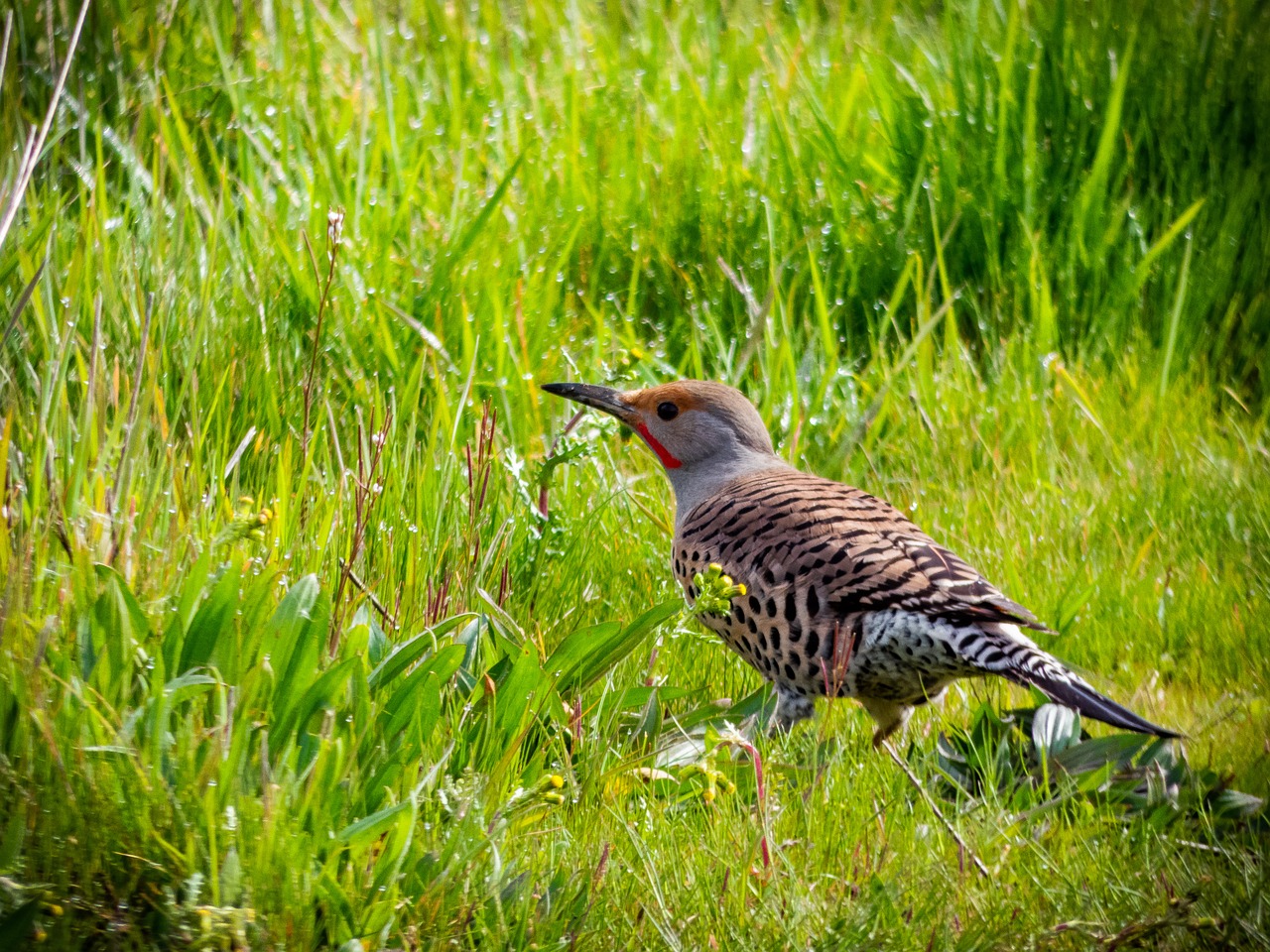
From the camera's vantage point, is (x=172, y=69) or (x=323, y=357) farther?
(x=172, y=69)

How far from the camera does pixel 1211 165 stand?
5211 mm

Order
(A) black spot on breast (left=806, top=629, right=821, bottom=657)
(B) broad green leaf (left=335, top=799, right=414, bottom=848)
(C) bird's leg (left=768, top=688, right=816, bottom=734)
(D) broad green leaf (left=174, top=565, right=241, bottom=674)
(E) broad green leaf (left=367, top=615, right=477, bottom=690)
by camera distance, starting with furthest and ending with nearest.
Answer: (C) bird's leg (left=768, top=688, right=816, bottom=734) < (A) black spot on breast (left=806, top=629, right=821, bottom=657) < (E) broad green leaf (left=367, top=615, right=477, bottom=690) < (D) broad green leaf (left=174, top=565, right=241, bottom=674) < (B) broad green leaf (left=335, top=799, right=414, bottom=848)

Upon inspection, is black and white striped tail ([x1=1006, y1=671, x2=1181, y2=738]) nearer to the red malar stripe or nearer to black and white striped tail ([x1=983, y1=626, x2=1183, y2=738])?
black and white striped tail ([x1=983, y1=626, x2=1183, y2=738])

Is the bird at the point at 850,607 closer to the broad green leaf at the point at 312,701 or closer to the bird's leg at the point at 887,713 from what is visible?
the bird's leg at the point at 887,713

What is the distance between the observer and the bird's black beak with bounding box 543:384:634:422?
3770mm

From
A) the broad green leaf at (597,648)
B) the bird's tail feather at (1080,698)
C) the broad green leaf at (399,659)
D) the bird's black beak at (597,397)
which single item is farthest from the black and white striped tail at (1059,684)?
the bird's black beak at (597,397)

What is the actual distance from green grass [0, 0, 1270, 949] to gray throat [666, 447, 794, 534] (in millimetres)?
147

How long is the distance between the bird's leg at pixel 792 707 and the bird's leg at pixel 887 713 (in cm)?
14

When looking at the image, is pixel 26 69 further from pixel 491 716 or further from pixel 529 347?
pixel 491 716

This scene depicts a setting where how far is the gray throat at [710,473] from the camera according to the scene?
12.4 ft

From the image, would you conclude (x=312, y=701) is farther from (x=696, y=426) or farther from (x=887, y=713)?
(x=696, y=426)

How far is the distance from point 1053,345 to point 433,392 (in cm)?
224

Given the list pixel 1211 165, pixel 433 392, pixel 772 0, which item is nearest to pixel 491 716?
pixel 433 392

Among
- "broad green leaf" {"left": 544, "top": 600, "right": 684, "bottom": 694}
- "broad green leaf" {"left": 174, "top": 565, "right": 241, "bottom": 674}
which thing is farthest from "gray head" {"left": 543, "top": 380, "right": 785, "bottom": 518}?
"broad green leaf" {"left": 174, "top": 565, "right": 241, "bottom": 674}
